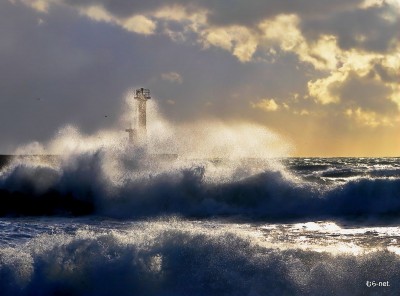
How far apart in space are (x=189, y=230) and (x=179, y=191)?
14010 mm

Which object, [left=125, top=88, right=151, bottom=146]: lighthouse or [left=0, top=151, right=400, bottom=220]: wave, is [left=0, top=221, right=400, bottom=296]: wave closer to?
[left=0, top=151, right=400, bottom=220]: wave

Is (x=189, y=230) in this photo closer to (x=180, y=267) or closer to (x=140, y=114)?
(x=180, y=267)

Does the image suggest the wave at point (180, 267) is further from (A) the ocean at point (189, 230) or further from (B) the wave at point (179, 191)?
(B) the wave at point (179, 191)

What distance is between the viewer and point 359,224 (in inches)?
757

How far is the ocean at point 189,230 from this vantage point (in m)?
10.4

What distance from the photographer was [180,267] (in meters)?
10.8

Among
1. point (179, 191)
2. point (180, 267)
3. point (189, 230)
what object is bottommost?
point (180, 267)

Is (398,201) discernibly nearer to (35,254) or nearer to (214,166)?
(214,166)

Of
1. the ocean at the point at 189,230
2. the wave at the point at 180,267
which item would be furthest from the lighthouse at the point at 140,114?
the wave at the point at 180,267

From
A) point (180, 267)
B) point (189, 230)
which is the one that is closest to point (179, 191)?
point (189, 230)

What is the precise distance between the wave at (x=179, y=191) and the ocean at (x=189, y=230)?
0.06m

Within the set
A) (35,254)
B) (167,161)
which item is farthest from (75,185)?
(35,254)

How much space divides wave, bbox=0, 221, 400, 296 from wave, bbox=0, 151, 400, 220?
10726 mm

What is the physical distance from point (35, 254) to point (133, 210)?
494 inches
